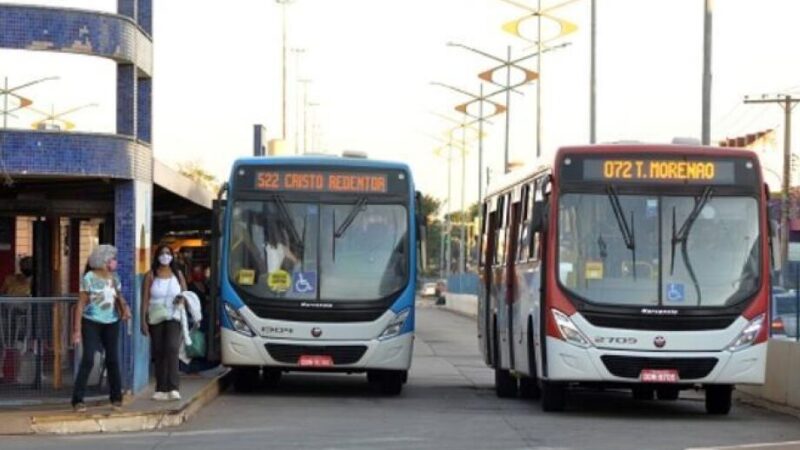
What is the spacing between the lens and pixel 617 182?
1830 centimetres

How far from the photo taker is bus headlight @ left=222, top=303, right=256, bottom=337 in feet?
67.3

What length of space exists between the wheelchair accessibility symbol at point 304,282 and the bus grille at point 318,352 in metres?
0.73

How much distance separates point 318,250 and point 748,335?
5874 millimetres

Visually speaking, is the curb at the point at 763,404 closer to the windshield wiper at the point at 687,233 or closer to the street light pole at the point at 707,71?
the windshield wiper at the point at 687,233

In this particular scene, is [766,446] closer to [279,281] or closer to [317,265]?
[317,265]

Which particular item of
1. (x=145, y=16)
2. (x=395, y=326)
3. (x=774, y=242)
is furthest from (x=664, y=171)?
(x=145, y=16)

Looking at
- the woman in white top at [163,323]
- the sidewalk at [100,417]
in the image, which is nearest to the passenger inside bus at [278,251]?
the woman in white top at [163,323]

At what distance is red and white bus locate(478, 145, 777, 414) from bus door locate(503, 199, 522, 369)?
6.42ft

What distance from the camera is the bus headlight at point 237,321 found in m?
20.5

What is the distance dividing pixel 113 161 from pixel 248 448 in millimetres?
4582

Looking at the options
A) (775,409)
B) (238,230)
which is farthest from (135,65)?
(775,409)

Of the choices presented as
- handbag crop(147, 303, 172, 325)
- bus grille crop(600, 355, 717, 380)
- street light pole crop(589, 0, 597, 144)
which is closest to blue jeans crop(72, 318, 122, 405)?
handbag crop(147, 303, 172, 325)

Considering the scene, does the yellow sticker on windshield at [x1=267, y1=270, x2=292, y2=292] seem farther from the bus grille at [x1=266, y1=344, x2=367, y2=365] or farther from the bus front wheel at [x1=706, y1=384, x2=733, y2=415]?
the bus front wheel at [x1=706, y1=384, x2=733, y2=415]

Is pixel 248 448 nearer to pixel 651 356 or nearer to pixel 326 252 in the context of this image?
pixel 651 356
